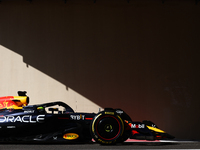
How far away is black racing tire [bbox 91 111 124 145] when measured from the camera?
20.5 feet

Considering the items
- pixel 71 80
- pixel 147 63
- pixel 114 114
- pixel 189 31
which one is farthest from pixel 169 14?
pixel 114 114

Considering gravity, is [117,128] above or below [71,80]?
below

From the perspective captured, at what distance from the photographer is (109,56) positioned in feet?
39.0

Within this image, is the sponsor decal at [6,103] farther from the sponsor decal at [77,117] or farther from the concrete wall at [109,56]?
the concrete wall at [109,56]

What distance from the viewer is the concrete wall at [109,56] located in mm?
11688

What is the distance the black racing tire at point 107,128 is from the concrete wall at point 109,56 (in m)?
5.27

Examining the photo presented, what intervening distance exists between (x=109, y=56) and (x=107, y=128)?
587 cm

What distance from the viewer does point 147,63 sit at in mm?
11883

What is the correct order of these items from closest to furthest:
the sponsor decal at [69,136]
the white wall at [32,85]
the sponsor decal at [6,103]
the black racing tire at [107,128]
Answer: the black racing tire at [107,128] < the sponsor decal at [69,136] < the sponsor decal at [6,103] < the white wall at [32,85]

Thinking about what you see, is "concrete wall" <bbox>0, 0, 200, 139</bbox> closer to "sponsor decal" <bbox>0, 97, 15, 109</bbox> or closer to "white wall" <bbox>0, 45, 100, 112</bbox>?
"white wall" <bbox>0, 45, 100, 112</bbox>

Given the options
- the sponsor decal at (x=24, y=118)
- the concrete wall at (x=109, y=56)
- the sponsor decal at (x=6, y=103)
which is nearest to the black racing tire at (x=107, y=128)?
the sponsor decal at (x=24, y=118)

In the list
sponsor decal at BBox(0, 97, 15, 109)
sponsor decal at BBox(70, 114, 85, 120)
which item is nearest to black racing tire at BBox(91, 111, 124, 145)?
sponsor decal at BBox(70, 114, 85, 120)

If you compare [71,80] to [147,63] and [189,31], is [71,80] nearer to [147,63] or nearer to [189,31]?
[147,63]

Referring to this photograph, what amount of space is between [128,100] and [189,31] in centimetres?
371
